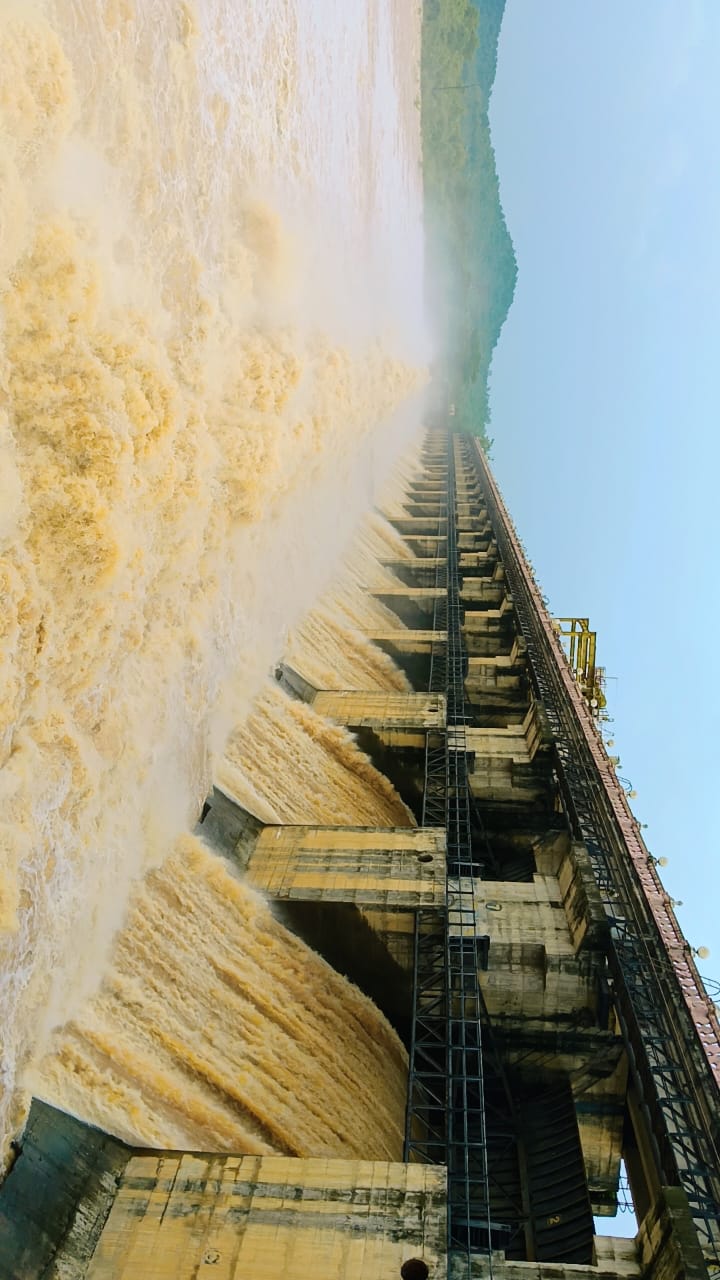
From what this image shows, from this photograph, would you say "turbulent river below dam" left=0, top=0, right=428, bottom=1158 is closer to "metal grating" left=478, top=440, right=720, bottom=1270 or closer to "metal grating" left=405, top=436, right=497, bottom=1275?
"metal grating" left=405, top=436, right=497, bottom=1275

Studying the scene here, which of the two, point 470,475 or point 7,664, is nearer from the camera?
point 7,664

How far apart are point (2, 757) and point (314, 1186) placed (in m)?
6.98

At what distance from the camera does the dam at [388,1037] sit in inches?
426

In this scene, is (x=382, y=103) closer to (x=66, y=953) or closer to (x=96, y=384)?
(x=96, y=384)

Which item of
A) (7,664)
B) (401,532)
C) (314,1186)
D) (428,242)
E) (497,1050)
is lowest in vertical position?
(314,1186)

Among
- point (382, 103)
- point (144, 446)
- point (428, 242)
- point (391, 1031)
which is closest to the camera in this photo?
point (144, 446)

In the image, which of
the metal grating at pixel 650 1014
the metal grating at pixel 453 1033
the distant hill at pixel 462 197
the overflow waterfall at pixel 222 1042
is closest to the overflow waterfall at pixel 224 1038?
the overflow waterfall at pixel 222 1042

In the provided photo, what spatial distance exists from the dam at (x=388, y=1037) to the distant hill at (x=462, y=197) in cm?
6274

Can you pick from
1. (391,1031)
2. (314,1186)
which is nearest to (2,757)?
(314,1186)

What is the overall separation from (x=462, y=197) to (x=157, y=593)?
80.8 metres

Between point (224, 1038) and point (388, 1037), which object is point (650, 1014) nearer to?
point (388, 1037)

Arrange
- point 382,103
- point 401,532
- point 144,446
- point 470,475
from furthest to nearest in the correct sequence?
point 470,475, point 382,103, point 401,532, point 144,446

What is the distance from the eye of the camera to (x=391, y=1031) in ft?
55.3

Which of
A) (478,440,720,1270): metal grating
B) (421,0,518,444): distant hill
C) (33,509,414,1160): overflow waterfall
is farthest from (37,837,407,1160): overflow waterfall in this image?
(421,0,518,444): distant hill
